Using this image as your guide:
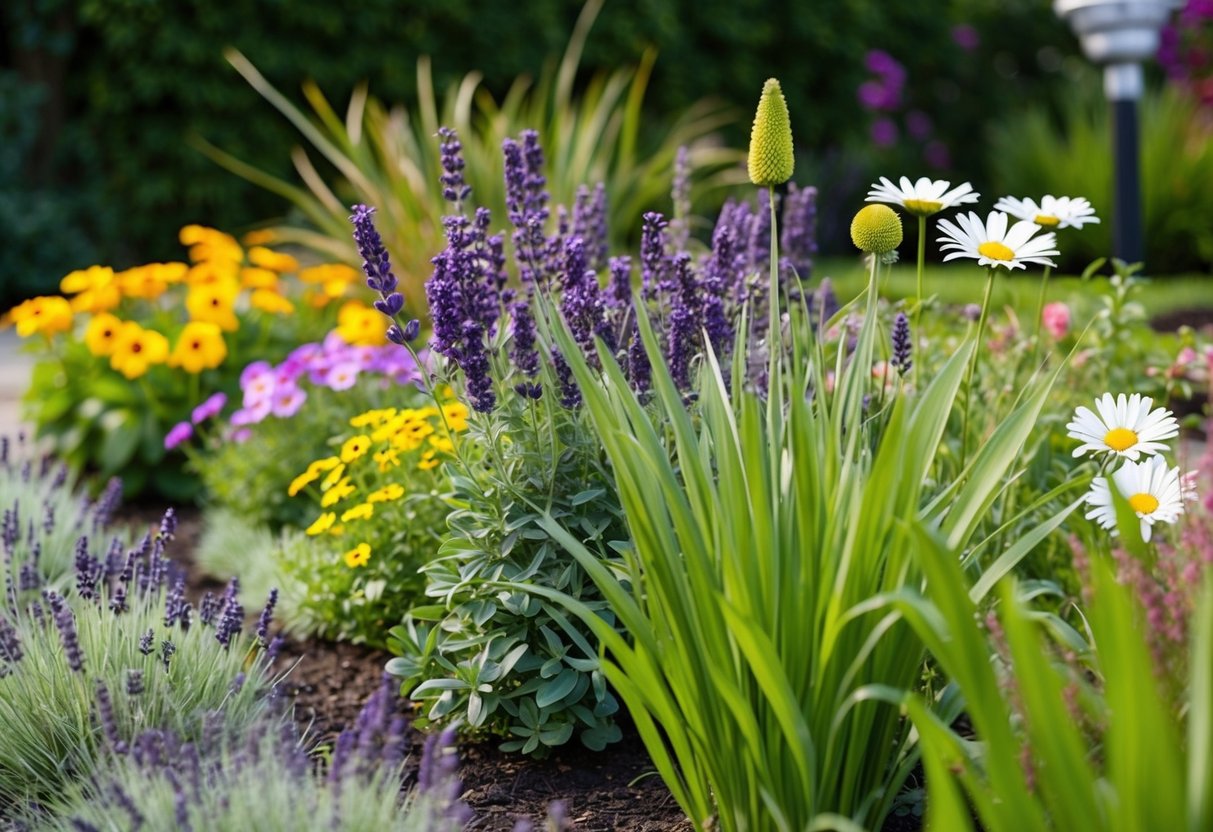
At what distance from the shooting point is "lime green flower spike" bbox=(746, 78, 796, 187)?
1838 millimetres

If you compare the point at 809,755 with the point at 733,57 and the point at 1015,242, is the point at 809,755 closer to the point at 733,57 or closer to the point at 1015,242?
the point at 1015,242

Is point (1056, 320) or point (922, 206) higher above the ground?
point (922, 206)

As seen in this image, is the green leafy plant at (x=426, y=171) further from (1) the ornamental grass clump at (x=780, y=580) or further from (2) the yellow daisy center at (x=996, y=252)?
(1) the ornamental grass clump at (x=780, y=580)

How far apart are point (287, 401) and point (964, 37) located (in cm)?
960

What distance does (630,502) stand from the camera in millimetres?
1684

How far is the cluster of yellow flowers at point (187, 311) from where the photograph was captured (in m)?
4.07

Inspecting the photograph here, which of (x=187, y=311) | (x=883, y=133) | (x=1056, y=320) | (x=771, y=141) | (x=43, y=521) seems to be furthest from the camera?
(x=883, y=133)

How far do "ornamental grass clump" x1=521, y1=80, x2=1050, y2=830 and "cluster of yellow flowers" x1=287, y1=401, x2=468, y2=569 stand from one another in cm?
79

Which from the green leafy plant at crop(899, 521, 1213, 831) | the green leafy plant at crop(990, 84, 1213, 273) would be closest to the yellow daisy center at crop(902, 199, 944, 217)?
the green leafy plant at crop(899, 521, 1213, 831)

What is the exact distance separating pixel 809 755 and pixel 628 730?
0.91m

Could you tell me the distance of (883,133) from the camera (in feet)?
36.3

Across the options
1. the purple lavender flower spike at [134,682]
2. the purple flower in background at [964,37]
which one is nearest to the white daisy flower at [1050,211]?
the purple lavender flower spike at [134,682]

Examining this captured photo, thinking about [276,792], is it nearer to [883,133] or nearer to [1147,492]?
[1147,492]

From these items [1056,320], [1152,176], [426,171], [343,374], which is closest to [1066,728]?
[1056,320]
